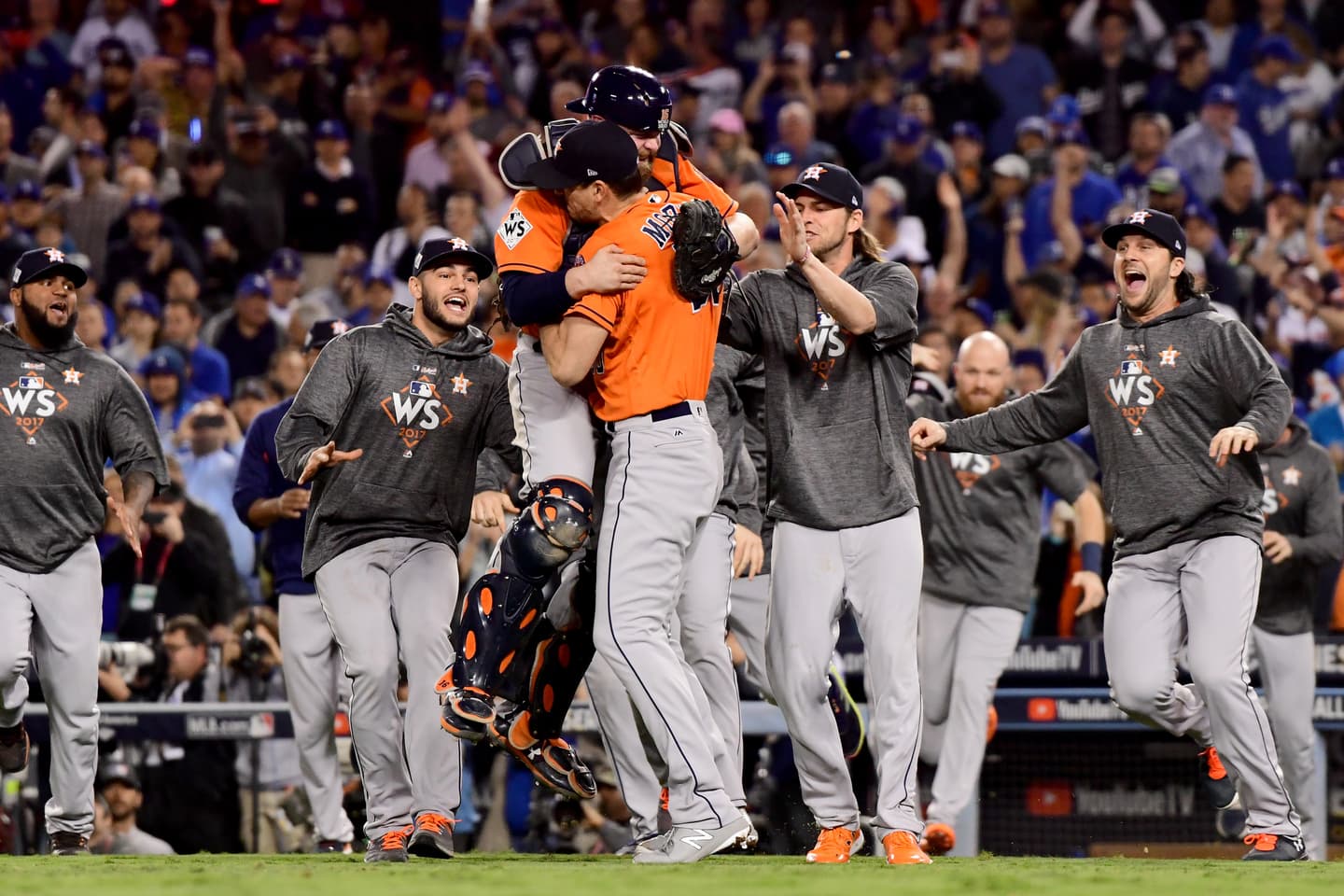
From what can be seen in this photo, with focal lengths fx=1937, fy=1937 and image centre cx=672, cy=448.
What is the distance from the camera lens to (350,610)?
22.2 ft

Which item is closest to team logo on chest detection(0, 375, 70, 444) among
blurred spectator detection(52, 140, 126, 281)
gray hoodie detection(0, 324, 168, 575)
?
gray hoodie detection(0, 324, 168, 575)

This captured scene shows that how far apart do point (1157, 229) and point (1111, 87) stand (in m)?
8.03

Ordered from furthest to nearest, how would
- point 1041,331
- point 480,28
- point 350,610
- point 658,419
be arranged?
point 480,28 → point 1041,331 → point 350,610 → point 658,419

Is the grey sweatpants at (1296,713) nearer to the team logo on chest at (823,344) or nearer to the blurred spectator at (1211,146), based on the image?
the team logo on chest at (823,344)

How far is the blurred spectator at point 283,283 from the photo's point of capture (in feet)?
45.1

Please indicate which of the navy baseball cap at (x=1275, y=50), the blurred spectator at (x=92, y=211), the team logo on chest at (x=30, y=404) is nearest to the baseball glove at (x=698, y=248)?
the team logo on chest at (x=30, y=404)

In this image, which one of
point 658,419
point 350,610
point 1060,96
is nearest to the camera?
point 658,419

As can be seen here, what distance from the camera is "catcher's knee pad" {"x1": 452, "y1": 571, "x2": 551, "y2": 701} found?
5809 millimetres

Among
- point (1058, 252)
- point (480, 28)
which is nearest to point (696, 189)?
point (1058, 252)

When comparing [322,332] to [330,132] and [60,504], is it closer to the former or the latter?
[60,504]

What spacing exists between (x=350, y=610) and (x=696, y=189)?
75.4 inches

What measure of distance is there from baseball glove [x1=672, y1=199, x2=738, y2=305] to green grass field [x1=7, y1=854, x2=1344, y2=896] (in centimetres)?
171

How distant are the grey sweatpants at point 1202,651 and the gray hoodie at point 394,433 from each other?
228cm

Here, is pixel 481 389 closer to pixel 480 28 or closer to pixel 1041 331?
pixel 1041 331
